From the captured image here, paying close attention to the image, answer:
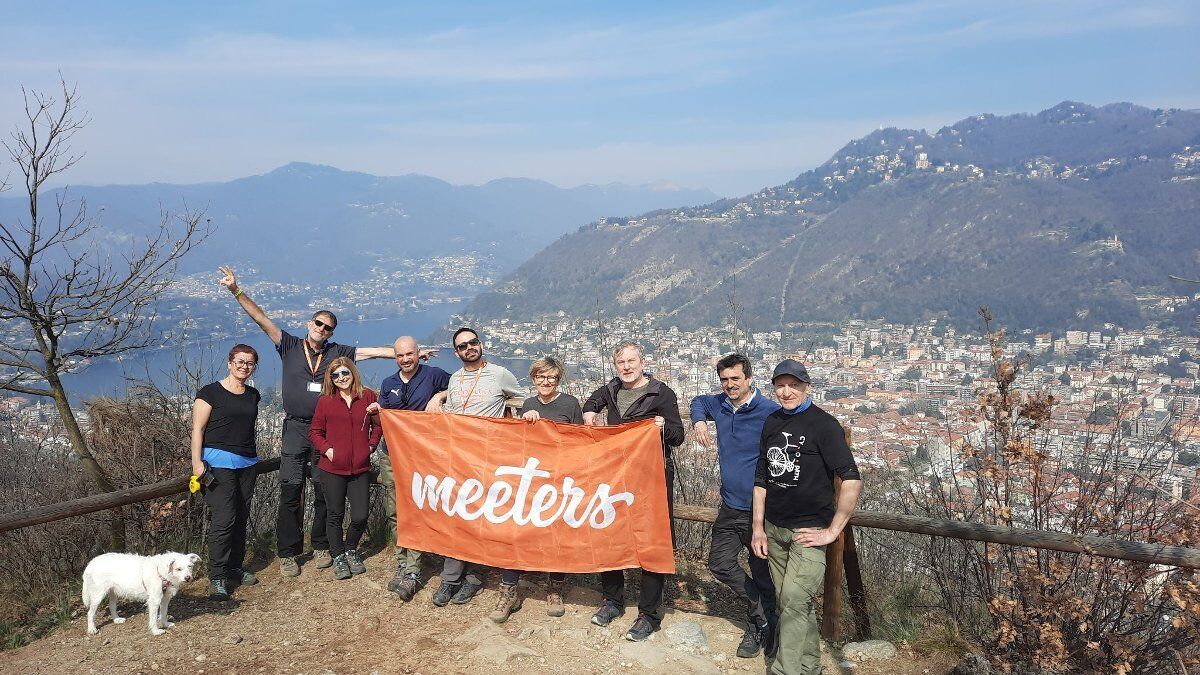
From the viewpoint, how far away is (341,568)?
21.2 ft

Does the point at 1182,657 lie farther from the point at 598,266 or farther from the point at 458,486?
the point at 598,266

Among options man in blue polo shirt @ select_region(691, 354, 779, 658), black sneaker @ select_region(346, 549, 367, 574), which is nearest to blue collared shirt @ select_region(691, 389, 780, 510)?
man in blue polo shirt @ select_region(691, 354, 779, 658)

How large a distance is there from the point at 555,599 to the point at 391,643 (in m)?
1.30

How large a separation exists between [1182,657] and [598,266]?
76.5 meters

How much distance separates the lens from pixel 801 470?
432 cm

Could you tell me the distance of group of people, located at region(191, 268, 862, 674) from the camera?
4.38 m

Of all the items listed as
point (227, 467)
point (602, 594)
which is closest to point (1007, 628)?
point (602, 594)

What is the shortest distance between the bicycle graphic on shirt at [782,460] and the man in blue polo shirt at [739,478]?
45 cm

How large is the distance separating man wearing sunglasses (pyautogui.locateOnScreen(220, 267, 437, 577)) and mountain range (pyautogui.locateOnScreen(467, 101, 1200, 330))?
25.8 metres

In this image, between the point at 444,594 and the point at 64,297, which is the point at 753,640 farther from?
the point at 64,297

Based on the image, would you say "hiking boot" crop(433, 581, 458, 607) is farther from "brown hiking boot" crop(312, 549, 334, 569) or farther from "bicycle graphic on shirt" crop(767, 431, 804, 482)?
"bicycle graphic on shirt" crop(767, 431, 804, 482)

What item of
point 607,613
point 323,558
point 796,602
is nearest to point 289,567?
point 323,558

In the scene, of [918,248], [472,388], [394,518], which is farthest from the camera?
[918,248]

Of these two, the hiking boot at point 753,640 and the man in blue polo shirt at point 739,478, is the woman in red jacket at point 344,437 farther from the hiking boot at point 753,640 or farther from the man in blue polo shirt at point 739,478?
the hiking boot at point 753,640
